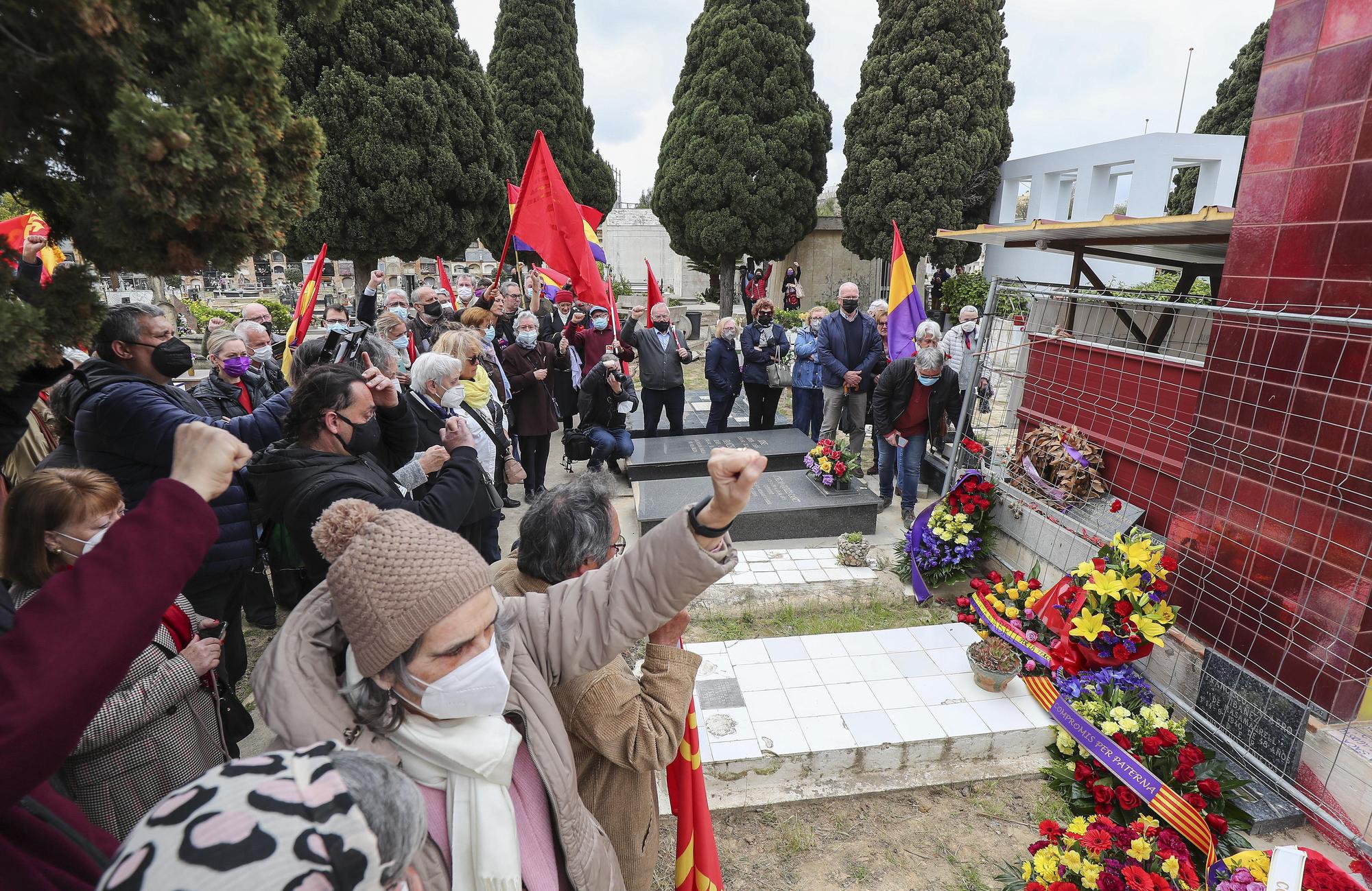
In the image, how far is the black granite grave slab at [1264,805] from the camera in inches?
117

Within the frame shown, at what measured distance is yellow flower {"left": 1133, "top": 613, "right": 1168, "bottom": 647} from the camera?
3264 millimetres

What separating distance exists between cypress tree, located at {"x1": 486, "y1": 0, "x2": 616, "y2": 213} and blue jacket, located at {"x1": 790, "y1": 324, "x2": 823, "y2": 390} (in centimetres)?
1450

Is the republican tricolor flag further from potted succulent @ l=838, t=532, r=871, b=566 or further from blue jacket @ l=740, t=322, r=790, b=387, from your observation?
potted succulent @ l=838, t=532, r=871, b=566

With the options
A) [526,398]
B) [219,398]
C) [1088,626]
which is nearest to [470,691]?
[1088,626]

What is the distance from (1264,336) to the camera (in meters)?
3.37

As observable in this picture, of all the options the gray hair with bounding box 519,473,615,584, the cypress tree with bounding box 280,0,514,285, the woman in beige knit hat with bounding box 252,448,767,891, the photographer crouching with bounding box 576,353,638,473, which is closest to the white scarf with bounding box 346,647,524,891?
the woman in beige knit hat with bounding box 252,448,767,891

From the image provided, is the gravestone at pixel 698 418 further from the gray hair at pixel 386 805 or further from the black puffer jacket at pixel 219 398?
the gray hair at pixel 386 805

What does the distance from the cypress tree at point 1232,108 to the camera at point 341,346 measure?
1830cm

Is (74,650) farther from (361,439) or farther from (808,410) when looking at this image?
(808,410)

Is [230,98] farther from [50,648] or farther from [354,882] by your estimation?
[354,882]

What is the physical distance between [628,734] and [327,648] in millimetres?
765

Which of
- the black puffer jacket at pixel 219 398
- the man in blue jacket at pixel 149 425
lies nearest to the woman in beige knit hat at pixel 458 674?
the man in blue jacket at pixel 149 425

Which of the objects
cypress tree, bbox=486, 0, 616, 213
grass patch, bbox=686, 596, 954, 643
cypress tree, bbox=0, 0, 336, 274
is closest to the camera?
cypress tree, bbox=0, 0, 336, 274

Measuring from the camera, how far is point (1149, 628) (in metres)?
3.28
